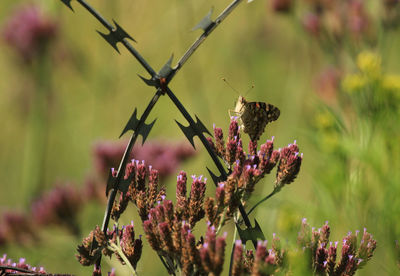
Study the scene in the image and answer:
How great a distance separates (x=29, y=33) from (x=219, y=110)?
124cm

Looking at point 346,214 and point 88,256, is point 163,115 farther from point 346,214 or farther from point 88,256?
point 88,256

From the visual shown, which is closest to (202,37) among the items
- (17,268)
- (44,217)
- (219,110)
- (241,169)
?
(241,169)

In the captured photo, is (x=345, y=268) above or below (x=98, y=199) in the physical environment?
below

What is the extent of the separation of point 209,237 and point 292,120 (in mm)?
1645

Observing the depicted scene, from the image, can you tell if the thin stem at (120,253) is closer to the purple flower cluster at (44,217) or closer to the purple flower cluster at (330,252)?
the purple flower cluster at (330,252)

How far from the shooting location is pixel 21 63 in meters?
2.56

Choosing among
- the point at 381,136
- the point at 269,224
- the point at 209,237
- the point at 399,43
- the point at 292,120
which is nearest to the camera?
the point at 209,237

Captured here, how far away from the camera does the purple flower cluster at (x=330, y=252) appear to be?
642 mm

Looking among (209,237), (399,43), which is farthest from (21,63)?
(209,237)

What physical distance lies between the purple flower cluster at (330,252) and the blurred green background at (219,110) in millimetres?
23

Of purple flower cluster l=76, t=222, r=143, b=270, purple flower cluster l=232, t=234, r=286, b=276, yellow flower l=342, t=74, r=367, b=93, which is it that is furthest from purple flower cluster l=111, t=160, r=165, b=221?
yellow flower l=342, t=74, r=367, b=93

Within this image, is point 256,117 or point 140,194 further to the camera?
point 256,117

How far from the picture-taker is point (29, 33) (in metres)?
2.37

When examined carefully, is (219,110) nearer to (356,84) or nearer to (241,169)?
(356,84)
